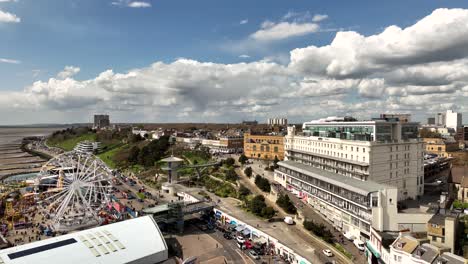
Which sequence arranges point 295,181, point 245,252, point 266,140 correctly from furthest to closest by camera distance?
point 266,140
point 295,181
point 245,252

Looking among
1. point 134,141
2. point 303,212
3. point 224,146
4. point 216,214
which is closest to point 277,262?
point 303,212

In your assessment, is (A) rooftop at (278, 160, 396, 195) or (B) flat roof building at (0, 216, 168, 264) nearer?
(B) flat roof building at (0, 216, 168, 264)

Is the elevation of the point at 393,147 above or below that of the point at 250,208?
above

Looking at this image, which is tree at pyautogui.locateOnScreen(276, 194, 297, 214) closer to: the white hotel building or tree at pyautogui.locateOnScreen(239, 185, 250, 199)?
the white hotel building

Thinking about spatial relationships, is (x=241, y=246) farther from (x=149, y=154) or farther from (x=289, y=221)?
(x=149, y=154)

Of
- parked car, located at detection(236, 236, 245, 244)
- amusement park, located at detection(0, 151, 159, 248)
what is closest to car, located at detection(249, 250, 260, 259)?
parked car, located at detection(236, 236, 245, 244)

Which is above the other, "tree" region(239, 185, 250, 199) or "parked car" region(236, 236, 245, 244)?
"tree" region(239, 185, 250, 199)

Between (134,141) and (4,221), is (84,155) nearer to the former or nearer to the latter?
(4,221)
